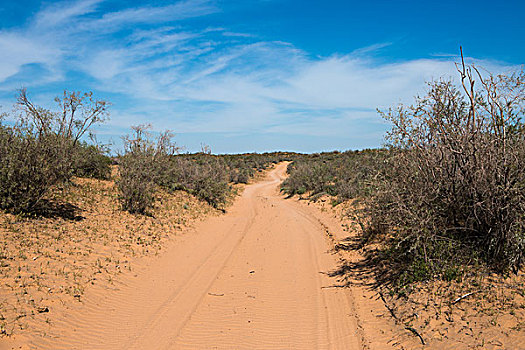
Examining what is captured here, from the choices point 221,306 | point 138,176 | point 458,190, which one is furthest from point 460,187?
point 138,176

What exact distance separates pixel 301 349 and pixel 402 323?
1.69 metres

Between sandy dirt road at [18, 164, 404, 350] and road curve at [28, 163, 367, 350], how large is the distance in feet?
0.05

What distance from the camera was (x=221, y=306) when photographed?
6574 millimetres

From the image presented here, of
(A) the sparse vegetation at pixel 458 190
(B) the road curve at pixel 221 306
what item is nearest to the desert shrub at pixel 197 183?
(B) the road curve at pixel 221 306

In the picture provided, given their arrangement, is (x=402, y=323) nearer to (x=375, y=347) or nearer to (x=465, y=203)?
(x=375, y=347)

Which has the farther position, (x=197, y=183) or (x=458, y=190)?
(x=197, y=183)

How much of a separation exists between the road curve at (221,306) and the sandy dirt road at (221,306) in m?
0.02

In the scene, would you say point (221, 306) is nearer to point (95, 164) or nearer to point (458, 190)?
point (458, 190)

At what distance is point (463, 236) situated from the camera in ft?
21.1

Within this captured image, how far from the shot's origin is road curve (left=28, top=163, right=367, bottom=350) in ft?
17.4

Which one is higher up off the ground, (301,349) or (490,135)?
(490,135)

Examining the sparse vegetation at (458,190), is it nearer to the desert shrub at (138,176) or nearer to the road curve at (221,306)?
the road curve at (221,306)

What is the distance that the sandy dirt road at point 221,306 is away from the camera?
5.29 metres

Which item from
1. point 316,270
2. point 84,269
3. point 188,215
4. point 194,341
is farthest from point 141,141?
point 194,341
